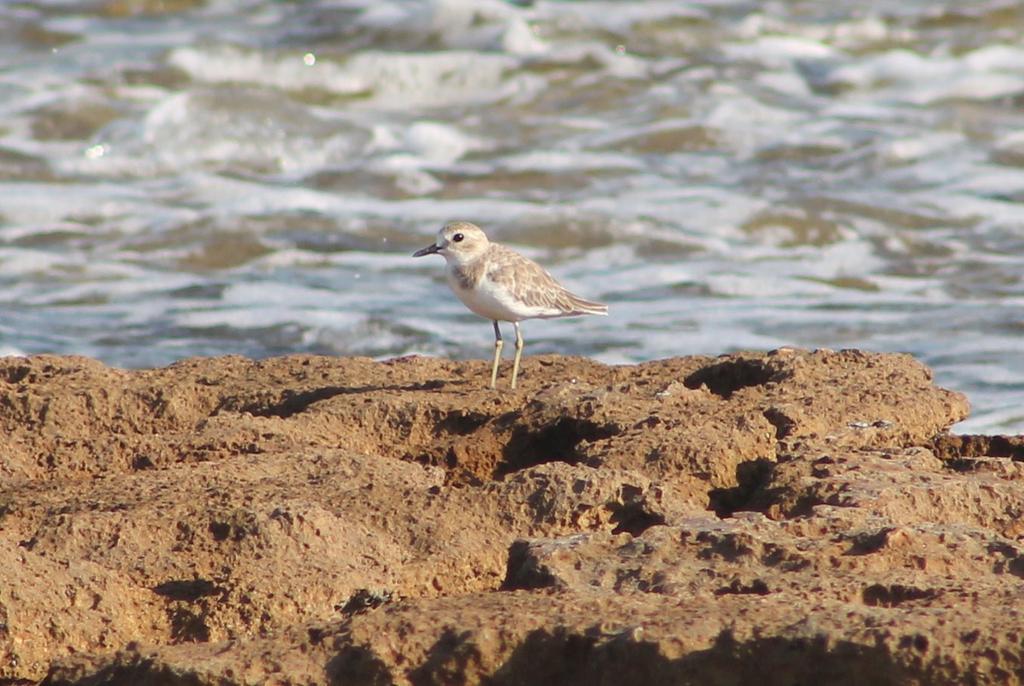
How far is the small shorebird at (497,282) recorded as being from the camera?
16.0 ft

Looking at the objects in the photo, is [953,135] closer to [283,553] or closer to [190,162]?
[190,162]

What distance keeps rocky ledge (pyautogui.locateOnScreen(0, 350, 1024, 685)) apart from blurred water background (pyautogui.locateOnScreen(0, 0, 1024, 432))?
2259mm

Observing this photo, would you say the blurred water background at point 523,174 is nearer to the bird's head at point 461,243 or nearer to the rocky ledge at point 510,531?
the bird's head at point 461,243

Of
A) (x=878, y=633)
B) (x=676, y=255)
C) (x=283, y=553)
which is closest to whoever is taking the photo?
(x=878, y=633)

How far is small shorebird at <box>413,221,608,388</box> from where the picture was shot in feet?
16.0

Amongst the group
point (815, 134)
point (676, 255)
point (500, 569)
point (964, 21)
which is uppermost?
point (964, 21)

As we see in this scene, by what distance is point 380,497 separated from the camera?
123 inches

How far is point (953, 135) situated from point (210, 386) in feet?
26.8

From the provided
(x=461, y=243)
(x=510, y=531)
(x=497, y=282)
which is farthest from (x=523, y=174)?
(x=510, y=531)

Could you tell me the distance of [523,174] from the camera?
10500mm

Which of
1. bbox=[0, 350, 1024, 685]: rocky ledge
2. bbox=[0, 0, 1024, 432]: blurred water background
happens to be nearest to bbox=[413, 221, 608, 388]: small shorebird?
bbox=[0, 350, 1024, 685]: rocky ledge

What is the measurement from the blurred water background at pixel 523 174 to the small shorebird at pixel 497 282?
169 cm

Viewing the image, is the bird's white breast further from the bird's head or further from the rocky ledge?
the rocky ledge

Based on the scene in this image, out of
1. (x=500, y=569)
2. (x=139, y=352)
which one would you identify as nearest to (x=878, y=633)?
(x=500, y=569)
